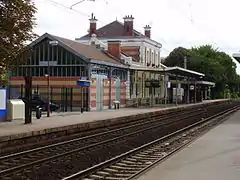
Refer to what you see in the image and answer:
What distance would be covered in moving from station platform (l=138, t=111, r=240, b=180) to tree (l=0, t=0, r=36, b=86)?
815 centimetres

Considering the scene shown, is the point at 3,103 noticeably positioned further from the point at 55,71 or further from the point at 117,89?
the point at 117,89

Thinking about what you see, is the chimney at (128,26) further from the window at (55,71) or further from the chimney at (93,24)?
the window at (55,71)

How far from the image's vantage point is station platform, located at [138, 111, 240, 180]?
34.9 feet

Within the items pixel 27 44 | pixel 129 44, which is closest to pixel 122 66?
pixel 129 44

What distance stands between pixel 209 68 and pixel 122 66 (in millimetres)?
51056

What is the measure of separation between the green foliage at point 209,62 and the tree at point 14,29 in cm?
7815

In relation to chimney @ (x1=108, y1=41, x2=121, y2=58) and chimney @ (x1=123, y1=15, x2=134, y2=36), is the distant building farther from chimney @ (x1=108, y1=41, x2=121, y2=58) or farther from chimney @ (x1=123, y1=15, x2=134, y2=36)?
chimney @ (x1=108, y1=41, x2=121, y2=58)

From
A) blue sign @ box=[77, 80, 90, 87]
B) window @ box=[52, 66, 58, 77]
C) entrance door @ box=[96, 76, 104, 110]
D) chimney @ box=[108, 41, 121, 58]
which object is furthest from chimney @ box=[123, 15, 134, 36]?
blue sign @ box=[77, 80, 90, 87]

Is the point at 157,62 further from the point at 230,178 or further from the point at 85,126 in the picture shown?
the point at 230,178

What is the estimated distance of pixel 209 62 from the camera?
97875 millimetres

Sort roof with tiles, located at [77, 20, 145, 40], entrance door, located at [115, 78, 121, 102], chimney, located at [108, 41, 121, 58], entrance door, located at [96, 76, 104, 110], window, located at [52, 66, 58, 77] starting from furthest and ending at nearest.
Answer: roof with tiles, located at [77, 20, 145, 40], chimney, located at [108, 41, 121, 58], entrance door, located at [115, 78, 121, 102], window, located at [52, 66, 58, 77], entrance door, located at [96, 76, 104, 110]

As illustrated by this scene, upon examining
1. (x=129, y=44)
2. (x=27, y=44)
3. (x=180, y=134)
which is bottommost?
(x=180, y=134)

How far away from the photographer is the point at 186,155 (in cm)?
1441

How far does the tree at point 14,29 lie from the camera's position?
18817 millimetres
